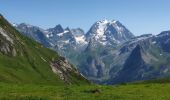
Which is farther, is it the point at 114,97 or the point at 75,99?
the point at 114,97

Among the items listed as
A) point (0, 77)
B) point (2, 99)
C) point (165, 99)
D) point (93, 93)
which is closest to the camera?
point (2, 99)

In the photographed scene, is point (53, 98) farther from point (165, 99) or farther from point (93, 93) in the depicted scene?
point (165, 99)

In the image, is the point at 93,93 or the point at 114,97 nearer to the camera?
the point at 114,97

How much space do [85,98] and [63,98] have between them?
7.69 feet

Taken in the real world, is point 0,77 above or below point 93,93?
above

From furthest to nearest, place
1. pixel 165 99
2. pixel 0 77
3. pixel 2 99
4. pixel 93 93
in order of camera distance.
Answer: pixel 0 77
pixel 93 93
pixel 165 99
pixel 2 99

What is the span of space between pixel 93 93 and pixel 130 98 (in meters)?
6.59

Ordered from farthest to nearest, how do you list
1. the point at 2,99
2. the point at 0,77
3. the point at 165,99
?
the point at 0,77 < the point at 165,99 < the point at 2,99

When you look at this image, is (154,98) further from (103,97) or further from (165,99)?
(103,97)

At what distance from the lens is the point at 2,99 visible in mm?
41188

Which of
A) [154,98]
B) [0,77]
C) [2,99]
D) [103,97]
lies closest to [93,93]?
[103,97]

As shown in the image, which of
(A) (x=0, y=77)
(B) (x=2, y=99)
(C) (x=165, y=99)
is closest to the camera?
(B) (x=2, y=99)

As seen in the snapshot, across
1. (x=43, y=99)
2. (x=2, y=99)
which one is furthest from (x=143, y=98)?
(x=2, y=99)

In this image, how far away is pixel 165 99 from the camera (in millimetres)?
43906
